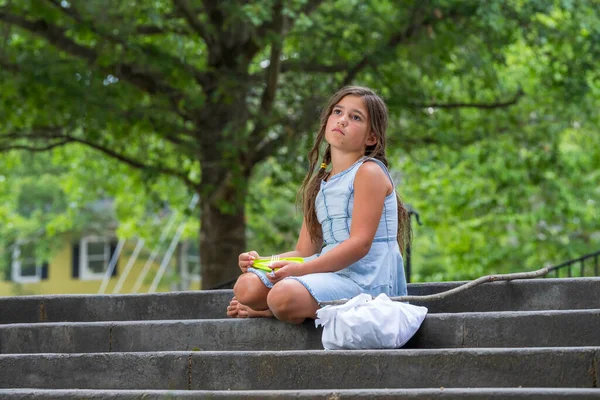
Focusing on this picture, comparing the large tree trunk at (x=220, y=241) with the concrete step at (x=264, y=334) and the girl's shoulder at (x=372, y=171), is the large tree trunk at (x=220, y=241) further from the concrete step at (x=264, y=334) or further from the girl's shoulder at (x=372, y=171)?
the girl's shoulder at (x=372, y=171)

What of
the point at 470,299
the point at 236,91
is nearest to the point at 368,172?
the point at 470,299

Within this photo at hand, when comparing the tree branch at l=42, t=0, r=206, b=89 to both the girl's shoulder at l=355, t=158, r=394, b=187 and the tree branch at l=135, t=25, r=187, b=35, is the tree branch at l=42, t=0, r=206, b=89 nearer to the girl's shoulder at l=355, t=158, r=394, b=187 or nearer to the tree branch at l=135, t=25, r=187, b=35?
the tree branch at l=135, t=25, r=187, b=35

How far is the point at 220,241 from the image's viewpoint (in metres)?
13.5

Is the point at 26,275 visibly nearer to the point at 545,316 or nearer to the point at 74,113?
the point at 74,113

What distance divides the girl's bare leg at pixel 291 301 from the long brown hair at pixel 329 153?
685mm

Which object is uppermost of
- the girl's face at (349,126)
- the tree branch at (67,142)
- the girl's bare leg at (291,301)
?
the tree branch at (67,142)

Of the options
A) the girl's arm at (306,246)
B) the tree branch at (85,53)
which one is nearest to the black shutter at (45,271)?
the tree branch at (85,53)

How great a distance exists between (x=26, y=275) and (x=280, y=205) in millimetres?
15073

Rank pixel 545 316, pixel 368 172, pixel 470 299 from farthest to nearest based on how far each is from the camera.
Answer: pixel 470 299, pixel 368 172, pixel 545 316

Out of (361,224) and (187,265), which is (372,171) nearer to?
(361,224)

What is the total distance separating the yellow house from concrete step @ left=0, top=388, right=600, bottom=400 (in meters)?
27.7

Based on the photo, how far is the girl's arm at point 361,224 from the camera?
513cm

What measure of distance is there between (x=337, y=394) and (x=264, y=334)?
4.27 feet

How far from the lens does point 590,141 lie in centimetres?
1855
